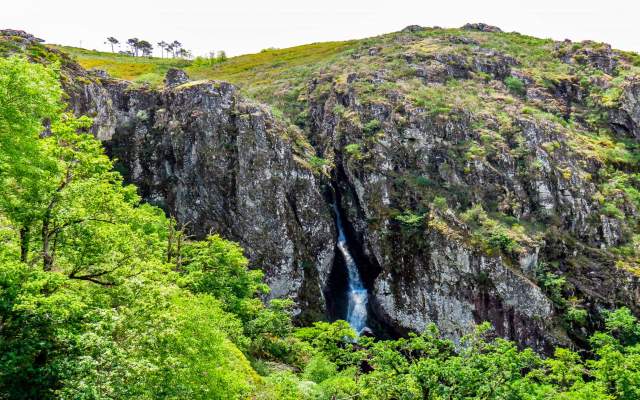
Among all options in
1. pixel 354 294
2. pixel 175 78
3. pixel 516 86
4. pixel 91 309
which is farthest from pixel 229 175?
pixel 516 86

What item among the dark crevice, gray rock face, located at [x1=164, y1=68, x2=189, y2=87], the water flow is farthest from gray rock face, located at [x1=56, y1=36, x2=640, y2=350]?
gray rock face, located at [x1=164, y1=68, x2=189, y2=87]

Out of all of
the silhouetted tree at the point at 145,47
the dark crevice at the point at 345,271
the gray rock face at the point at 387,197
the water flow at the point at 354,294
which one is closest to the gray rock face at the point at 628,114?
the gray rock face at the point at 387,197

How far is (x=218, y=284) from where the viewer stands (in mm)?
40250

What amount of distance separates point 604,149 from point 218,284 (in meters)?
66.5

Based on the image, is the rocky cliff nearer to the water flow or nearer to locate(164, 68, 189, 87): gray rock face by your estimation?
locate(164, 68, 189, 87): gray rock face

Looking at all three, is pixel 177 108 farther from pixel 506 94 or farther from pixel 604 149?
pixel 604 149

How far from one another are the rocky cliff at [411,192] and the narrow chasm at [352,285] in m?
0.56

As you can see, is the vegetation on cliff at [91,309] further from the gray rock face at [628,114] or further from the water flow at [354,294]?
the gray rock face at [628,114]

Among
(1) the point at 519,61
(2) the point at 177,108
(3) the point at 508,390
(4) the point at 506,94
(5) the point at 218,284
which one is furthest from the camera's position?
(1) the point at 519,61

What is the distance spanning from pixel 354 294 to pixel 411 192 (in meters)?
17.0

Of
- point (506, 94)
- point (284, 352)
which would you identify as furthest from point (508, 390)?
point (506, 94)

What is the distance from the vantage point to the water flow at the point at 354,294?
59.7m

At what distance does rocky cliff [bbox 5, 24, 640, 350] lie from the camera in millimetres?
56375

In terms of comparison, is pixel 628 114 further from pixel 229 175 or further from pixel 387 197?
pixel 229 175
